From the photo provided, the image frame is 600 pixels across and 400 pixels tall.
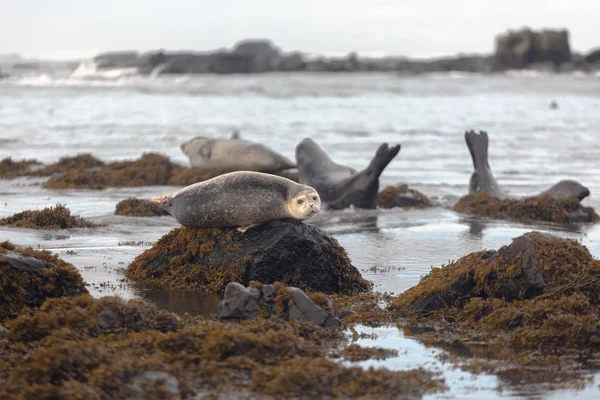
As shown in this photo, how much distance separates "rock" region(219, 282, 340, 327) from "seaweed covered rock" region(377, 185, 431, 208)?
5.94 m

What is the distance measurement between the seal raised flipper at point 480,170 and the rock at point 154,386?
26.3ft

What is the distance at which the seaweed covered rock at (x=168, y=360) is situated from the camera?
159 inches

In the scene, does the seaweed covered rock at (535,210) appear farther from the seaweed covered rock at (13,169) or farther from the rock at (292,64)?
the rock at (292,64)

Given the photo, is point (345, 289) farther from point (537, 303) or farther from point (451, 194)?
point (451, 194)

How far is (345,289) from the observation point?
21.3ft

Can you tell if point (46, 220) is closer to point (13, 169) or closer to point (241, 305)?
point (241, 305)

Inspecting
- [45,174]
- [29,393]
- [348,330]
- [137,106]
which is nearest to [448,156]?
[45,174]

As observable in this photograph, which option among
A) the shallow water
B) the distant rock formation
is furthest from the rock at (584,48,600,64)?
the shallow water

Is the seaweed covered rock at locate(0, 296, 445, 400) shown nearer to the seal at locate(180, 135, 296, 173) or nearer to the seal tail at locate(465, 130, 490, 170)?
the seal tail at locate(465, 130, 490, 170)

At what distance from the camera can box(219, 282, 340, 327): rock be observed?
531 centimetres

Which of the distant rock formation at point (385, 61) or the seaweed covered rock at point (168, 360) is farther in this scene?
the distant rock formation at point (385, 61)

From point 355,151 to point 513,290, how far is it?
43.7 feet

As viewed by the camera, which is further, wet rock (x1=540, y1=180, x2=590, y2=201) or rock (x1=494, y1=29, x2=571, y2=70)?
rock (x1=494, y1=29, x2=571, y2=70)

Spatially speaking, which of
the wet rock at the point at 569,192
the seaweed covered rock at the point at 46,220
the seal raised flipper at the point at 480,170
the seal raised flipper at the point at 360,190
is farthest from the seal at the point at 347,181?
the seaweed covered rock at the point at 46,220
